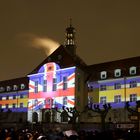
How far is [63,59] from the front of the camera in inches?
2655

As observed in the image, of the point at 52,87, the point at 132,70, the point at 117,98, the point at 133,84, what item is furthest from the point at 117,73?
the point at 52,87

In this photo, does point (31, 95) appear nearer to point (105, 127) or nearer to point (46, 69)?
point (46, 69)

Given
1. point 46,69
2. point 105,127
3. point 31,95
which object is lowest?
point 105,127

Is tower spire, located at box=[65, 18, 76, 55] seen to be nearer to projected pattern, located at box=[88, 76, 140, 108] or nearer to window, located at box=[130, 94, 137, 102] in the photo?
projected pattern, located at box=[88, 76, 140, 108]

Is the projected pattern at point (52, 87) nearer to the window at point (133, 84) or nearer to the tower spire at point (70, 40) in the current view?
the tower spire at point (70, 40)

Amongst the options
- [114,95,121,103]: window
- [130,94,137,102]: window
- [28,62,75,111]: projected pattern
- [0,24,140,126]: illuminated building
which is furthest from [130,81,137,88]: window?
[28,62,75,111]: projected pattern

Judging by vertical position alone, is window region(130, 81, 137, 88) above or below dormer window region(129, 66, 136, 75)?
below

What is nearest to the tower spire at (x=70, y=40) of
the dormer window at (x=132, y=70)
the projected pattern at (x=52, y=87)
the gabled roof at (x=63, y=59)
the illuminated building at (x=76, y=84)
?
the illuminated building at (x=76, y=84)

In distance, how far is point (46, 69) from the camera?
68500mm

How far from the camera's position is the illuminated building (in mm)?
61844

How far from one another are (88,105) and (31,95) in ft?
36.8

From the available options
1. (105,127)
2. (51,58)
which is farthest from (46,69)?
(105,127)

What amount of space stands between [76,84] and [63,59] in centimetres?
568

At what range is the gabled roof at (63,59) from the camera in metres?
66.1
